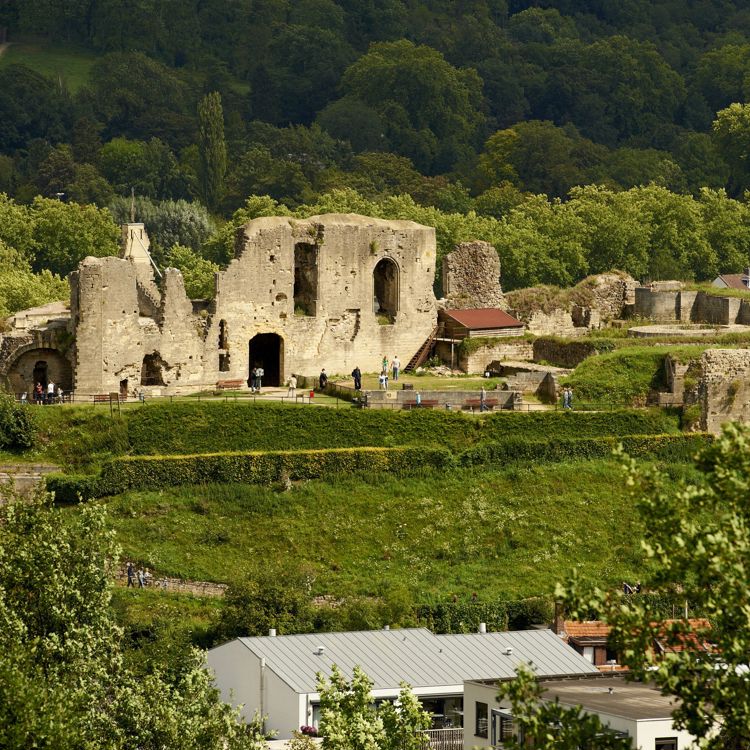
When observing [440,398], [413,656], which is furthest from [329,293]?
[413,656]

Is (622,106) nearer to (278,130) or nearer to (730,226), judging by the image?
(278,130)

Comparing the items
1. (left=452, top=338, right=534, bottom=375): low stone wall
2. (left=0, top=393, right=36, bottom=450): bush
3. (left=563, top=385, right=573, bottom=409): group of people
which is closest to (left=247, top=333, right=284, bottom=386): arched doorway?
(left=452, top=338, right=534, bottom=375): low stone wall

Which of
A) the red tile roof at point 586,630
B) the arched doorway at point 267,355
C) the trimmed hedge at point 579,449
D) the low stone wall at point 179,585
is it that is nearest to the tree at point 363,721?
the red tile roof at point 586,630

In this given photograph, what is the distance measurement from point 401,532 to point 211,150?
79184 mm

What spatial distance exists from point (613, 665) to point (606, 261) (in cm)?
4027

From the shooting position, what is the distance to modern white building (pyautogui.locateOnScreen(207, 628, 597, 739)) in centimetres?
4866

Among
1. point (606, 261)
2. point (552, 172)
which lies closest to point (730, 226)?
point (606, 261)

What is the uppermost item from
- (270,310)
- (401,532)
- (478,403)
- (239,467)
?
(270,310)

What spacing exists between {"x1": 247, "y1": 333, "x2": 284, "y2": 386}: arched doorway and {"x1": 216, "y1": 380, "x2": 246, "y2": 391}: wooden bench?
6.52ft

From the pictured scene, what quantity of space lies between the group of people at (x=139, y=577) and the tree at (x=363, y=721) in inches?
638

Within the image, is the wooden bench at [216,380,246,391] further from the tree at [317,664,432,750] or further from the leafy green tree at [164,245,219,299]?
the tree at [317,664,432,750]

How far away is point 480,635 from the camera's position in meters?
52.1

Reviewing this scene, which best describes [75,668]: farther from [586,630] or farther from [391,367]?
[391,367]

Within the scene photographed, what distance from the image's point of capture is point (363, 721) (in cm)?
3806
